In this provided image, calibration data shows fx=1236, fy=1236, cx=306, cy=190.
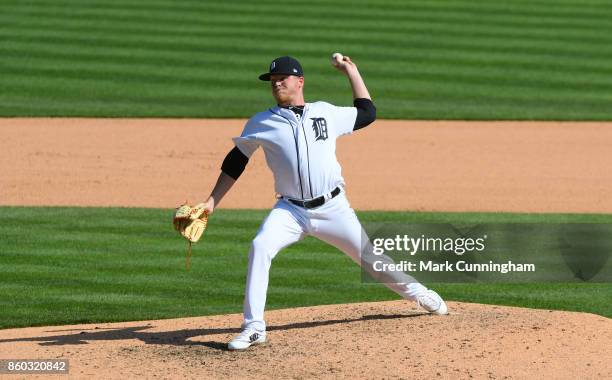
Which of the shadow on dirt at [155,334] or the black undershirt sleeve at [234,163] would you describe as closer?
the black undershirt sleeve at [234,163]

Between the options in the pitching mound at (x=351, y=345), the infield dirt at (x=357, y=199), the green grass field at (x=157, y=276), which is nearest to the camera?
the pitching mound at (x=351, y=345)

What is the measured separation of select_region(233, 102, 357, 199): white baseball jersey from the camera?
7.35m

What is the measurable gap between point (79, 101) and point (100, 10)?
519cm

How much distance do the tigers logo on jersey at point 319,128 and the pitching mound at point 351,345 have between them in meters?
1.22

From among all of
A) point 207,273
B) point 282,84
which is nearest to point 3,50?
point 207,273

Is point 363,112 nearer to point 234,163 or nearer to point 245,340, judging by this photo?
point 234,163

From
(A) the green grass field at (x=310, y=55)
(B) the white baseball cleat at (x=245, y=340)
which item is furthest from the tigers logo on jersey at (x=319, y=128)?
(A) the green grass field at (x=310, y=55)

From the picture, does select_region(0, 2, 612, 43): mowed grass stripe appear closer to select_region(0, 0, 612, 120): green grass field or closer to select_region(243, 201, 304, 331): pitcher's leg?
select_region(0, 0, 612, 120): green grass field

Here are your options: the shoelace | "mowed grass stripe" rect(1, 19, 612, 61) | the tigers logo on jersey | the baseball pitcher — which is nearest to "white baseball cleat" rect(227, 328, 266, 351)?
the baseball pitcher

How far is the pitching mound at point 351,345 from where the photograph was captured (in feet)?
22.7

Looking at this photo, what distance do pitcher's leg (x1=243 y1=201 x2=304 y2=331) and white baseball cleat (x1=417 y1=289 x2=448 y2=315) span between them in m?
1.00

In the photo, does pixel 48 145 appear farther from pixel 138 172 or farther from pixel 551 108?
pixel 551 108

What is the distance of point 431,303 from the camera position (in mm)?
7824

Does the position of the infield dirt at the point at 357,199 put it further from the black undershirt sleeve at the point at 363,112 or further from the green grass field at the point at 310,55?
the black undershirt sleeve at the point at 363,112
